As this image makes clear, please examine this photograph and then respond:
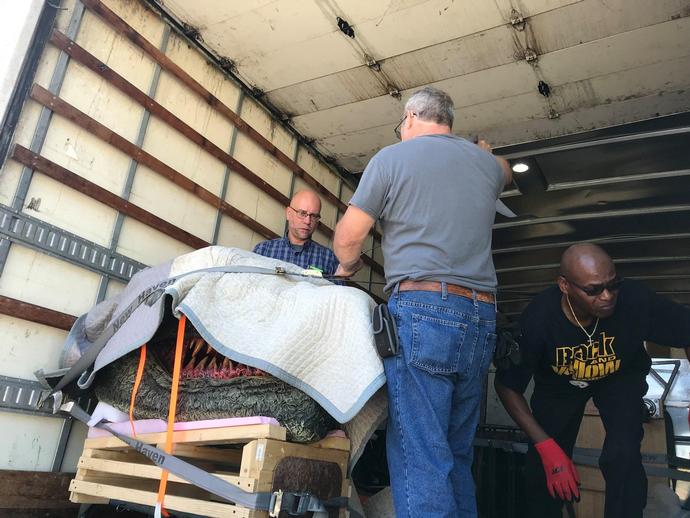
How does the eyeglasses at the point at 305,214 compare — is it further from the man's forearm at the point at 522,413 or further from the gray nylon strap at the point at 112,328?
the man's forearm at the point at 522,413

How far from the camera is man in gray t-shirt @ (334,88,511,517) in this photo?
5.39 feet

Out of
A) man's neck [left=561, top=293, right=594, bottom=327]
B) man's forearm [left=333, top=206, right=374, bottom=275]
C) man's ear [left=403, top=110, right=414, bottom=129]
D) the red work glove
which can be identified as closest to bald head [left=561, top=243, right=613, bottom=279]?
man's neck [left=561, top=293, right=594, bottom=327]

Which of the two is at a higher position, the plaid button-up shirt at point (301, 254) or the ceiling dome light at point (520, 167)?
the ceiling dome light at point (520, 167)

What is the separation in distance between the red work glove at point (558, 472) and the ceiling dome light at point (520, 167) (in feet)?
8.16

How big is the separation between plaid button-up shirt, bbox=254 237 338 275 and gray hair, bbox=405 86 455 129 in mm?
1515

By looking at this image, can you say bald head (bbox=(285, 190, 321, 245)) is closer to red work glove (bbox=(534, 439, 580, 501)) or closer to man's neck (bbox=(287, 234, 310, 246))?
man's neck (bbox=(287, 234, 310, 246))

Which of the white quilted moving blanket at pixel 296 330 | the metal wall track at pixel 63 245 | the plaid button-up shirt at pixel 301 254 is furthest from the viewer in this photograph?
the plaid button-up shirt at pixel 301 254

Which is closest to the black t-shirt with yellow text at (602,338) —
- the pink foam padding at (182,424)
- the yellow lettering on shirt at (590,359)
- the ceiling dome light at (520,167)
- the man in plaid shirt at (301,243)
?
the yellow lettering on shirt at (590,359)

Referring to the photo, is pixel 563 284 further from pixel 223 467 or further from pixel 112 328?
pixel 112 328

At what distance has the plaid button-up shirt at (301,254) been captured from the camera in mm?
3453

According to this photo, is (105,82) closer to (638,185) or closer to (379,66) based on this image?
(379,66)

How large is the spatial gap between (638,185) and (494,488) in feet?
8.52

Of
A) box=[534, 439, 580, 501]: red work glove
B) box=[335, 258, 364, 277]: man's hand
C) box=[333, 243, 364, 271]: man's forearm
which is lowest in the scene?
box=[534, 439, 580, 501]: red work glove

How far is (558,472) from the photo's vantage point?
2.50m
